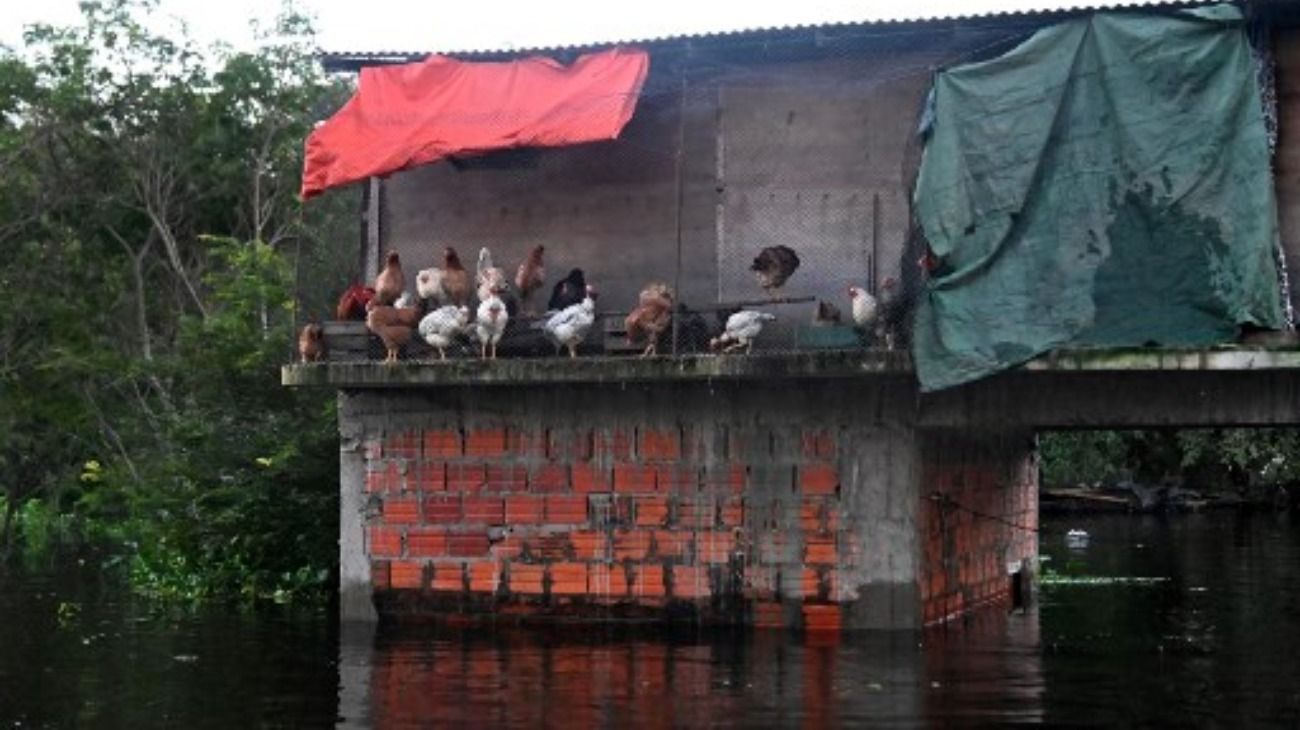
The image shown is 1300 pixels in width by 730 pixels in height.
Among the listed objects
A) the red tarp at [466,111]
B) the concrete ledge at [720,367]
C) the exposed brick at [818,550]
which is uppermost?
the red tarp at [466,111]

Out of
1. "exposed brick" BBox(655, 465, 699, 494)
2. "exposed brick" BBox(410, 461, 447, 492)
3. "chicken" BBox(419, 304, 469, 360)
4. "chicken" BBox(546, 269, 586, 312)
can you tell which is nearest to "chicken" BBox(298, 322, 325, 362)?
"chicken" BBox(419, 304, 469, 360)

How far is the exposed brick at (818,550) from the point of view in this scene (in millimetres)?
15578

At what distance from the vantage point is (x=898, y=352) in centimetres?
1476

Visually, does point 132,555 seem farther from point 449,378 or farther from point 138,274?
point 449,378

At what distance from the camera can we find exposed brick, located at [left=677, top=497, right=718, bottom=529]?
15930 mm

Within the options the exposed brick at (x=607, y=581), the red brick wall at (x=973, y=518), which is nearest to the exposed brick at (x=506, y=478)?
the exposed brick at (x=607, y=581)

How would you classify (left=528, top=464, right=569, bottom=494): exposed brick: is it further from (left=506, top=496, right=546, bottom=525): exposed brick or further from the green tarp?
the green tarp

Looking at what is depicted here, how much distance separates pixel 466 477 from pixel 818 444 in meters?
3.23

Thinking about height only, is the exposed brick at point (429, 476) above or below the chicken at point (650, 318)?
below

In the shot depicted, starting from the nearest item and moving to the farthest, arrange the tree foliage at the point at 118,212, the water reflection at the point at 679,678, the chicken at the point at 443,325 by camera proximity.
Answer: the water reflection at the point at 679,678 → the chicken at the point at 443,325 → the tree foliage at the point at 118,212

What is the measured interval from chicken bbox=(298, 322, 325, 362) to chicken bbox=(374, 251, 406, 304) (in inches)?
24.5

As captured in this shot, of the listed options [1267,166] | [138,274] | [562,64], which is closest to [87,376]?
[138,274]

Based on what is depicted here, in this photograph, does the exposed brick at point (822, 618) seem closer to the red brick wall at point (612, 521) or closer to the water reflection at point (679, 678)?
the red brick wall at point (612, 521)

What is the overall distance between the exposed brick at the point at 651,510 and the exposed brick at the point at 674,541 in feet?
0.34
